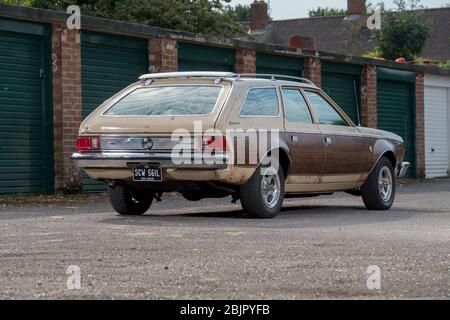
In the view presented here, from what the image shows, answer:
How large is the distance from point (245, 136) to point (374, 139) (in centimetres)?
315

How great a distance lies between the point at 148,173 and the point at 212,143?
0.81 meters

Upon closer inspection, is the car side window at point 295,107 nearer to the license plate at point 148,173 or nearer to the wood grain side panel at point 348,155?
the wood grain side panel at point 348,155

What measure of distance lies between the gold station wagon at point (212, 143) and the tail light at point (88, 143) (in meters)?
0.01

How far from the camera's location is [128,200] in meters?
12.6

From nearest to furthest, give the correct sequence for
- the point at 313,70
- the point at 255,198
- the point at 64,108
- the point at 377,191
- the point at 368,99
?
the point at 255,198
the point at 377,191
the point at 64,108
the point at 313,70
the point at 368,99

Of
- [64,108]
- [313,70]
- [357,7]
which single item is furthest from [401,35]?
[64,108]

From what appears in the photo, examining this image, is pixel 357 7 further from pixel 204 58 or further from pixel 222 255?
pixel 222 255

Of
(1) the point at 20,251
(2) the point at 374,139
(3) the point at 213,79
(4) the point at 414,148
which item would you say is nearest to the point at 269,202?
(3) the point at 213,79

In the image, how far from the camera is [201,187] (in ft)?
38.3

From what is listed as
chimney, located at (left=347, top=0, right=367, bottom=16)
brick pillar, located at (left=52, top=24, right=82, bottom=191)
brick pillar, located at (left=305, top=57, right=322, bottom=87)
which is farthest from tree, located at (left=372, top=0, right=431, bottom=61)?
brick pillar, located at (left=52, top=24, right=82, bottom=191)

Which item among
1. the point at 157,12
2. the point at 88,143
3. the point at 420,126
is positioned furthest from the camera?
the point at 157,12

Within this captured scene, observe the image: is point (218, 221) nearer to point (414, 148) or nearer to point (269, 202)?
point (269, 202)

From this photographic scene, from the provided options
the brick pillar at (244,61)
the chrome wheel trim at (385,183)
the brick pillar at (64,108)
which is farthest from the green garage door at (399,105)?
the chrome wheel trim at (385,183)

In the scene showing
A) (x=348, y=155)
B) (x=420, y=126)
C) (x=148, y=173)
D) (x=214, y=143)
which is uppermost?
(x=420, y=126)
